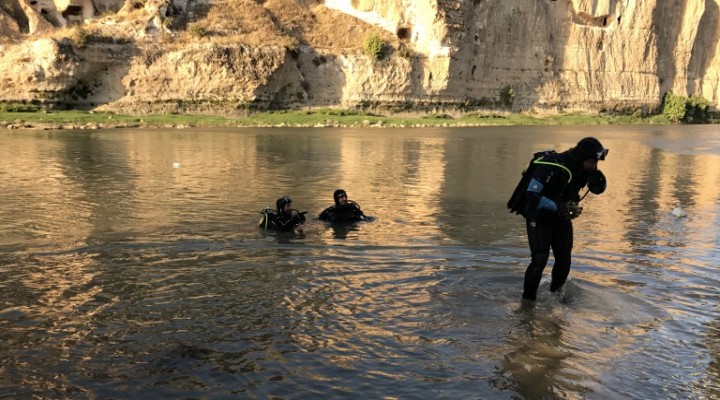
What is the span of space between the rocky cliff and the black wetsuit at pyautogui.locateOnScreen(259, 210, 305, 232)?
4350 centimetres

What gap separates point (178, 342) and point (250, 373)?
98cm

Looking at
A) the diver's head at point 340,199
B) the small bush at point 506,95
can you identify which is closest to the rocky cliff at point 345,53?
the small bush at point 506,95

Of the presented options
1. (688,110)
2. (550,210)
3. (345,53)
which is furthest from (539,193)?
(688,110)

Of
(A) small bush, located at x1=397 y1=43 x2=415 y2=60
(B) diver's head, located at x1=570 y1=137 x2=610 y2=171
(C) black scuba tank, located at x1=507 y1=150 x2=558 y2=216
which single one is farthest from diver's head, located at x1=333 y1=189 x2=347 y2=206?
(A) small bush, located at x1=397 y1=43 x2=415 y2=60

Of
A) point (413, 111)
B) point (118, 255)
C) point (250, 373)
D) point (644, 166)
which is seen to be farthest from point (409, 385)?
point (413, 111)

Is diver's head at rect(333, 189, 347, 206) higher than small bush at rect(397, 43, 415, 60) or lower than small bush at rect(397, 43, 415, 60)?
lower

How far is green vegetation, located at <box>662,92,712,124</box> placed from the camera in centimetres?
7300

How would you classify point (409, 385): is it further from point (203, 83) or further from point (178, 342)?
point (203, 83)

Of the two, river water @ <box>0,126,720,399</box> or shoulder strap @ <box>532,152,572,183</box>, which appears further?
shoulder strap @ <box>532,152,572,183</box>

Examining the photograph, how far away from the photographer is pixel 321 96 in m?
57.5

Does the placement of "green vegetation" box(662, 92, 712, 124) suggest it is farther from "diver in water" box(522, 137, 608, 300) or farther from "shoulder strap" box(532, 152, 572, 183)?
"shoulder strap" box(532, 152, 572, 183)

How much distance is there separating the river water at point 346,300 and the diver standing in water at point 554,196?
0.57 m

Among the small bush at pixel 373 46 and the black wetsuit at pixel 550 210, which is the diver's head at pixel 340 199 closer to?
the black wetsuit at pixel 550 210

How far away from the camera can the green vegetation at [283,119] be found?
43625 millimetres
